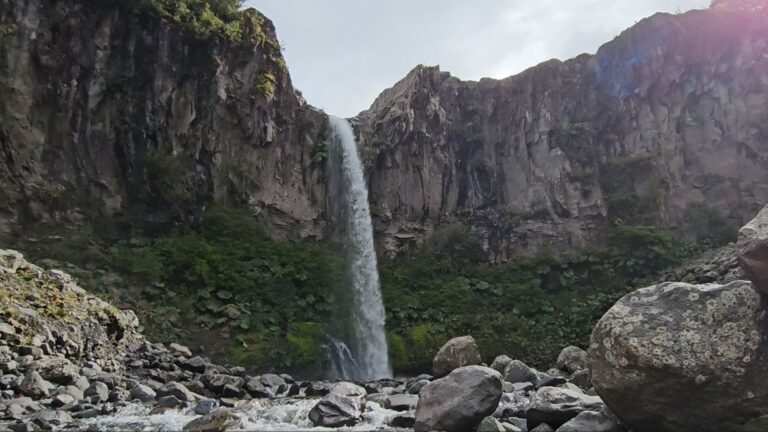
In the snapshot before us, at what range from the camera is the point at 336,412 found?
7535 millimetres

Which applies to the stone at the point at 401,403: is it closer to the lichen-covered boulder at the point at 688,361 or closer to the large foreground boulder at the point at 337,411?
the large foreground boulder at the point at 337,411

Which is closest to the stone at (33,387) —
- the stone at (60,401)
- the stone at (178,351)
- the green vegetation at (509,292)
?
the stone at (60,401)

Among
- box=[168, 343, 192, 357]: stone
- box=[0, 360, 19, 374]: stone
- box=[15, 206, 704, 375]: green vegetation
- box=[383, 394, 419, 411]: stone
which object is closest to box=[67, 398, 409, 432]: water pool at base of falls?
box=[383, 394, 419, 411]: stone

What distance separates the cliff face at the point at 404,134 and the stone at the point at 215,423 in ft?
46.0

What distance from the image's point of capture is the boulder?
21.2 feet

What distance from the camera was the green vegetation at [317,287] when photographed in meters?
17.8

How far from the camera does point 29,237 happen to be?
17.6 meters

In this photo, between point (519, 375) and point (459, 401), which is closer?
point (459, 401)

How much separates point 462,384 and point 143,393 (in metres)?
5.47

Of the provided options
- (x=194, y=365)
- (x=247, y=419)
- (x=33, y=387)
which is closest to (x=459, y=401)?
(x=247, y=419)

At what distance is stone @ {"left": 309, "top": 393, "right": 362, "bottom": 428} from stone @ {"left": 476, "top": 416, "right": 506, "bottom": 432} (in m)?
1.90

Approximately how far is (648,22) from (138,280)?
86.7ft

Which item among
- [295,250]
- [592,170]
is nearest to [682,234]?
[592,170]

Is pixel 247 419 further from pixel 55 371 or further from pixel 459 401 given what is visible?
pixel 55 371
